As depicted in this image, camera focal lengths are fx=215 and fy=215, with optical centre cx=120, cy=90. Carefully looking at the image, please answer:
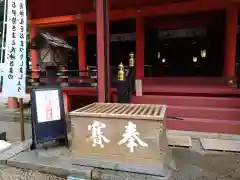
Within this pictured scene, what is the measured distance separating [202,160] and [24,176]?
3.01 m

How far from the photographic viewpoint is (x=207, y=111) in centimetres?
543

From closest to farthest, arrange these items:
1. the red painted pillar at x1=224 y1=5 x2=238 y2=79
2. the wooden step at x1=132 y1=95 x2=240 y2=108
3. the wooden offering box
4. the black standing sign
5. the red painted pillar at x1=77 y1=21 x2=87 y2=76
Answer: the wooden offering box, the black standing sign, the wooden step at x1=132 y1=95 x2=240 y2=108, the red painted pillar at x1=224 y1=5 x2=238 y2=79, the red painted pillar at x1=77 y1=21 x2=87 y2=76

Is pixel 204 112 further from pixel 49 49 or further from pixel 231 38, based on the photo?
pixel 49 49

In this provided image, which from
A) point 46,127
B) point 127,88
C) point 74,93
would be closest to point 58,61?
point 74,93

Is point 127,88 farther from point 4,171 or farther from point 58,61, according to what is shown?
point 4,171

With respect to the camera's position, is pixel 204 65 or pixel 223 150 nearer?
pixel 223 150

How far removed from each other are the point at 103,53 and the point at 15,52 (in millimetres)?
1819

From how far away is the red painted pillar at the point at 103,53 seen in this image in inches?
189

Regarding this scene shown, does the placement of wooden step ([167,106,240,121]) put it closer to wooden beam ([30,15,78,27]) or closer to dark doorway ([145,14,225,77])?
wooden beam ([30,15,78,27])

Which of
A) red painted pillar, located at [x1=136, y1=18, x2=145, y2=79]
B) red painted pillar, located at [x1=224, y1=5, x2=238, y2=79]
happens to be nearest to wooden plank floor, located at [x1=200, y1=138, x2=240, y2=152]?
red painted pillar, located at [x1=224, y1=5, x2=238, y2=79]

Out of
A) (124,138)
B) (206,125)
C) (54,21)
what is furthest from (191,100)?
(54,21)

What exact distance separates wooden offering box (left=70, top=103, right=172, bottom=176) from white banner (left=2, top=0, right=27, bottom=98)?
1.58 metres

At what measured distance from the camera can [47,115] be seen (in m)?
4.16

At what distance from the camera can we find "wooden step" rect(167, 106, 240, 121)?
523cm
